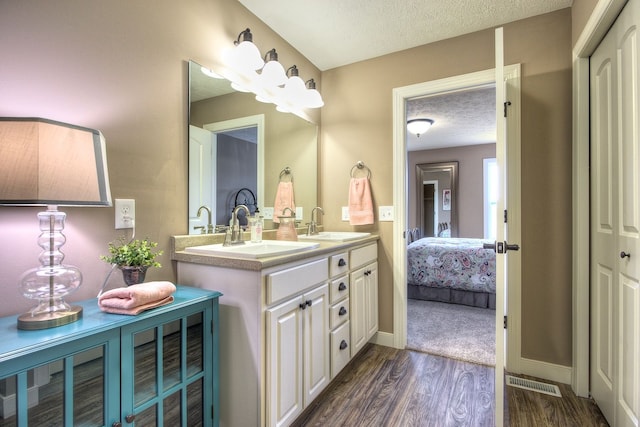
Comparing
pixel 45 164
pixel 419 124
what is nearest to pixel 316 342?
pixel 45 164

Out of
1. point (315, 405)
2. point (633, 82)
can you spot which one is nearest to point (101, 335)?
point (315, 405)

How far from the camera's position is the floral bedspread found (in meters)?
3.31

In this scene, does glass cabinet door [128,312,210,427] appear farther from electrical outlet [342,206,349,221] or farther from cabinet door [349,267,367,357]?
electrical outlet [342,206,349,221]

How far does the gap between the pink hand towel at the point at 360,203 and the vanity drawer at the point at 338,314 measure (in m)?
0.72

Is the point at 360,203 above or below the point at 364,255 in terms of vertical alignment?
above

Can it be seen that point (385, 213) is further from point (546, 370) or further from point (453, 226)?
point (453, 226)

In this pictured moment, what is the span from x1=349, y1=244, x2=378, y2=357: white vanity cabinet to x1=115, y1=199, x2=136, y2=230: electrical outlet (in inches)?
49.0

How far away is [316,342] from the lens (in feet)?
5.24

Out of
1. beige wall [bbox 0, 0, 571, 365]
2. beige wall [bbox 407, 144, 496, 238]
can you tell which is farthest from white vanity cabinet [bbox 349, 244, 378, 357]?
beige wall [bbox 407, 144, 496, 238]

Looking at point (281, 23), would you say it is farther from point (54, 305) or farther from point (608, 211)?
point (608, 211)

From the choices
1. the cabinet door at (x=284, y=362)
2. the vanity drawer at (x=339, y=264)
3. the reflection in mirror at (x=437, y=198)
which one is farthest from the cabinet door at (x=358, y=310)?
the reflection in mirror at (x=437, y=198)

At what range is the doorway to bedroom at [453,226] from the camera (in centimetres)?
265

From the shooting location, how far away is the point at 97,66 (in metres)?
1.20

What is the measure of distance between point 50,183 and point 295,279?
0.94m
